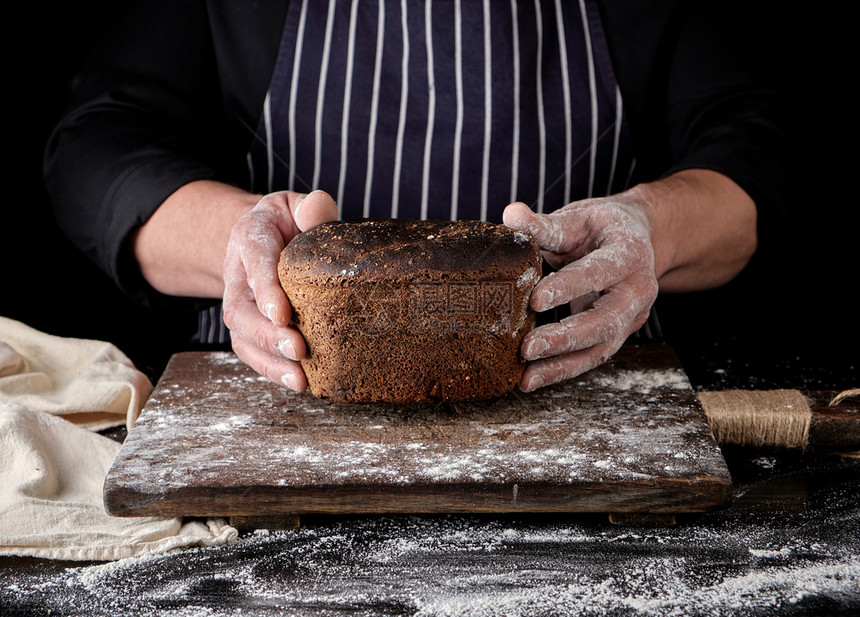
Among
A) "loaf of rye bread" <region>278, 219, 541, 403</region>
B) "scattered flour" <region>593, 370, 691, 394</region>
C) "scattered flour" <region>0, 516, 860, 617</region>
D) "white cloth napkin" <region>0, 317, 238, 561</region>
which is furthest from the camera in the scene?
"scattered flour" <region>593, 370, 691, 394</region>

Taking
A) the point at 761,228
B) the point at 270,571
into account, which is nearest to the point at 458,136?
the point at 761,228

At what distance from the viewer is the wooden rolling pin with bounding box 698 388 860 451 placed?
50.5 inches

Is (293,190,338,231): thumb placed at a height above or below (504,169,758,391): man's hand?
above

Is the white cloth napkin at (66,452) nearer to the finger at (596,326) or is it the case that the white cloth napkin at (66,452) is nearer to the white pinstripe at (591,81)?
the finger at (596,326)

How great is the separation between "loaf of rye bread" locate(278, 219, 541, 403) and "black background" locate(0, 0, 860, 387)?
70 centimetres

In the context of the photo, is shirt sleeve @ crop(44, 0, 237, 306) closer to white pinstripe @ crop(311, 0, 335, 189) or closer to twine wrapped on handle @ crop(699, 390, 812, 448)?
white pinstripe @ crop(311, 0, 335, 189)

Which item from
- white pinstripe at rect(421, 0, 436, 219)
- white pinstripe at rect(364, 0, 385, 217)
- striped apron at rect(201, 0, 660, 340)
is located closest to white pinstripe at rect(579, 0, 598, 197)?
striped apron at rect(201, 0, 660, 340)

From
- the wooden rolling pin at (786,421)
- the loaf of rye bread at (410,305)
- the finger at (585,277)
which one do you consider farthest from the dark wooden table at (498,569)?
the finger at (585,277)

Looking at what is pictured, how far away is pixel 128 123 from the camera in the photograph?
1.77 meters

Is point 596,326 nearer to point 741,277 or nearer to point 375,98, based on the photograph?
point 375,98

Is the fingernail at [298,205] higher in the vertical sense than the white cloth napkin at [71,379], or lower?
higher

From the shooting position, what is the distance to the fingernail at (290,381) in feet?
4.20

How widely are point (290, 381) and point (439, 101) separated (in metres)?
0.80

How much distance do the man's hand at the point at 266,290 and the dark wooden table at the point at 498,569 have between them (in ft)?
0.92
